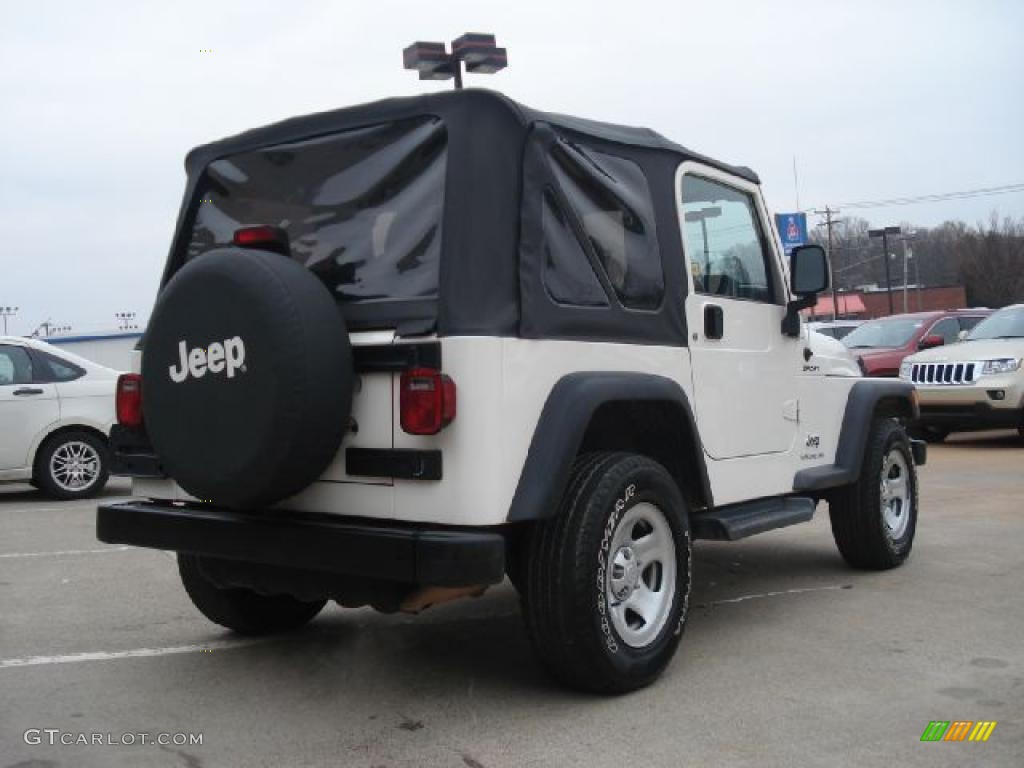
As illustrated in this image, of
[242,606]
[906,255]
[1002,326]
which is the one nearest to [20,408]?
[242,606]

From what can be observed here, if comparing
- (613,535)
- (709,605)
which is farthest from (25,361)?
(613,535)

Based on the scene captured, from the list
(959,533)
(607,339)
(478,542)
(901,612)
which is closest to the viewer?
(478,542)

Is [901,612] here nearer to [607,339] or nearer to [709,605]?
[709,605]

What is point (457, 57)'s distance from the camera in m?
9.31

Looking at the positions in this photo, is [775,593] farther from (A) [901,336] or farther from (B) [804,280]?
(A) [901,336]

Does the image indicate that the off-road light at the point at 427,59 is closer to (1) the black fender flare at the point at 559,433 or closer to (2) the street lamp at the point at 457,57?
(2) the street lamp at the point at 457,57

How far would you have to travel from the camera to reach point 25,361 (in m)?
10.8

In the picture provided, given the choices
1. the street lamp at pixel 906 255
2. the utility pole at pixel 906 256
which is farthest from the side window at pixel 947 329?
the utility pole at pixel 906 256

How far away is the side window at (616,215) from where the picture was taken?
171 inches

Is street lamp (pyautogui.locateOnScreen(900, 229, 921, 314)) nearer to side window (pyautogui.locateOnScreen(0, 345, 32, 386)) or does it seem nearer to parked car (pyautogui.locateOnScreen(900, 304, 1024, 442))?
parked car (pyautogui.locateOnScreen(900, 304, 1024, 442))

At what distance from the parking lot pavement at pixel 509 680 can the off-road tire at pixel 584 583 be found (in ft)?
0.48

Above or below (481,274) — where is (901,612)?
below

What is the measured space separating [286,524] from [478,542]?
0.80 m

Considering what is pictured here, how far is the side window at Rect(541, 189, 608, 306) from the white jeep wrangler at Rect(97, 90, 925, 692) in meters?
0.01
